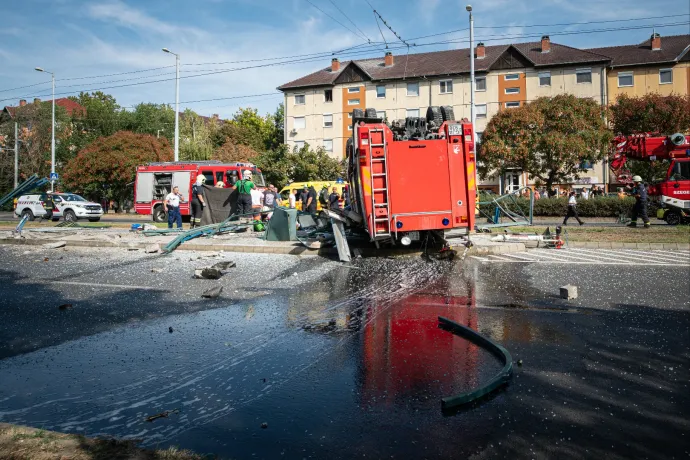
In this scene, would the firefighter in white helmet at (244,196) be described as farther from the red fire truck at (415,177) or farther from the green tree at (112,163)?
the green tree at (112,163)

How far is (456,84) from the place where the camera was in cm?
5241

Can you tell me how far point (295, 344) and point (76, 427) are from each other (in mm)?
2226

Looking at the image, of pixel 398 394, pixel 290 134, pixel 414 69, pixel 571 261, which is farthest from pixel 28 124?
pixel 398 394

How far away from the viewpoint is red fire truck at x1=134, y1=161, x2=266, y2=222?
2622 cm

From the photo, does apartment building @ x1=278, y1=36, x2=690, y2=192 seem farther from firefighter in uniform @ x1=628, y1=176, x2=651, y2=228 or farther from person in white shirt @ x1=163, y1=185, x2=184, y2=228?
person in white shirt @ x1=163, y1=185, x2=184, y2=228

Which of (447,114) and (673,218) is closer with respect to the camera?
(447,114)

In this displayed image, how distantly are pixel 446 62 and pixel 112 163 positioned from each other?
3282 cm

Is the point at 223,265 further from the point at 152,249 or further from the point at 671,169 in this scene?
the point at 671,169

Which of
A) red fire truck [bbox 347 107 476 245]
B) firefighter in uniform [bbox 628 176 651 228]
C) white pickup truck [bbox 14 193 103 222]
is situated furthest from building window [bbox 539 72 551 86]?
red fire truck [bbox 347 107 476 245]

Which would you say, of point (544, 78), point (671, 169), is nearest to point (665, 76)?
point (544, 78)

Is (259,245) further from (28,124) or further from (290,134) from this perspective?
(28,124)

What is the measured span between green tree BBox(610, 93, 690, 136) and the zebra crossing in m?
33.2

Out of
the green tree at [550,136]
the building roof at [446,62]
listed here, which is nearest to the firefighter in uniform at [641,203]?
the green tree at [550,136]

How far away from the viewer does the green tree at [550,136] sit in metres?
37.9
